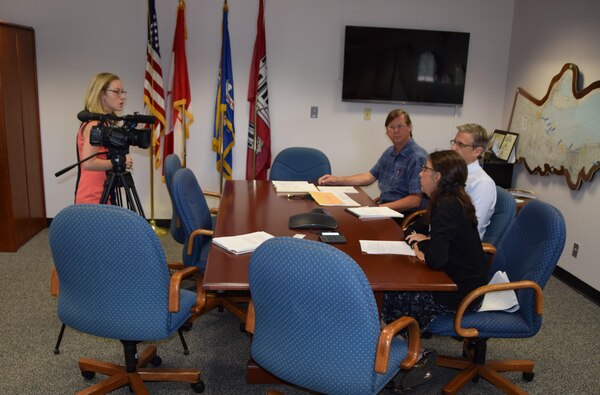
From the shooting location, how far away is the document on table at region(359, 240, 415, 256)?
2025 mm

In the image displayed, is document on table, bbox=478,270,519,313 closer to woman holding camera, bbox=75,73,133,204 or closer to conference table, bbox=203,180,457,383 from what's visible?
conference table, bbox=203,180,457,383

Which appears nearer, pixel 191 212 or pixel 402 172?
pixel 191 212

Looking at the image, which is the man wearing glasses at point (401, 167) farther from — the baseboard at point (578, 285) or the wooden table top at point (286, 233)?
the baseboard at point (578, 285)

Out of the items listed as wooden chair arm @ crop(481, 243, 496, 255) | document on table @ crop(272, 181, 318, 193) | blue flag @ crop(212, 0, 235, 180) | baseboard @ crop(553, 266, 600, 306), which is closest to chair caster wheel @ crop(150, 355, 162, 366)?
document on table @ crop(272, 181, 318, 193)

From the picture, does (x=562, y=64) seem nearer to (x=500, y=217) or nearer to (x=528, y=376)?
(x=500, y=217)

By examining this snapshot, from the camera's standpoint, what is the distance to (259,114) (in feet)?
15.2

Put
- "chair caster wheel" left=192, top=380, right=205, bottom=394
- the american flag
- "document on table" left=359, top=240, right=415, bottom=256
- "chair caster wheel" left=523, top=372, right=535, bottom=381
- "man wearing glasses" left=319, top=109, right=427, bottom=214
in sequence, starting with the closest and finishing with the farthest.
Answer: "document on table" left=359, top=240, right=415, bottom=256 < "chair caster wheel" left=192, top=380, right=205, bottom=394 < "chair caster wheel" left=523, top=372, right=535, bottom=381 < "man wearing glasses" left=319, top=109, right=427, bottom=214 < the american flag

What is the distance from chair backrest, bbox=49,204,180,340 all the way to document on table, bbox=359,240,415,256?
818mm

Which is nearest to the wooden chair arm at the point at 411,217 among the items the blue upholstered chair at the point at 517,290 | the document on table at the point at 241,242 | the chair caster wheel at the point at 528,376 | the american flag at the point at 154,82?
the blue upholstered chair at the point at 517,290

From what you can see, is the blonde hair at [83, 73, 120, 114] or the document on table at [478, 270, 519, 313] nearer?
the document on table at [478, 270, 519, 313]

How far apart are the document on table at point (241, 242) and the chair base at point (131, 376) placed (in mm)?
641

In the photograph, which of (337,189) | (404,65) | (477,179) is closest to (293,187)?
(337,189)

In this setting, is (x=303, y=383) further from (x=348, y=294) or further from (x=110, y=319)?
(x=110, y=319)

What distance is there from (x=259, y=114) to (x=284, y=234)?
258cm
